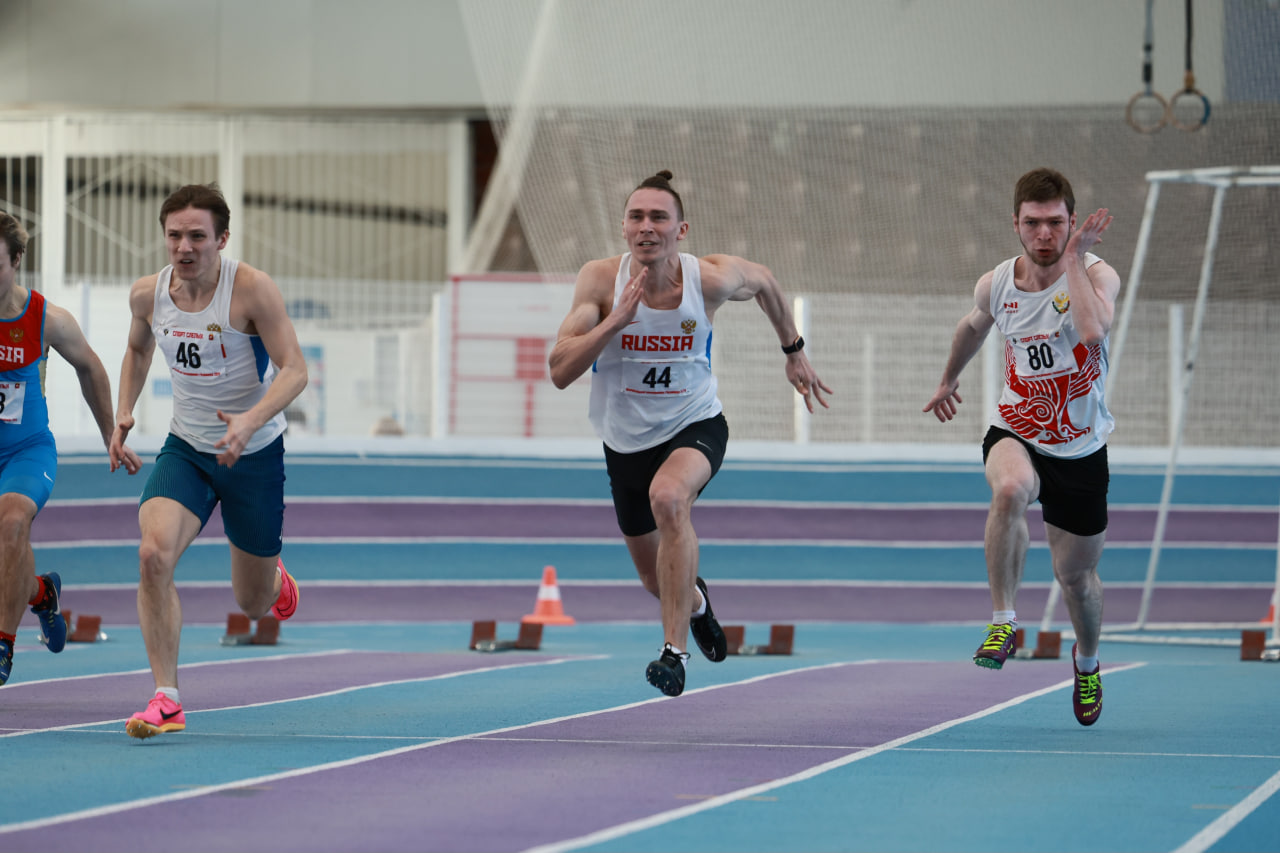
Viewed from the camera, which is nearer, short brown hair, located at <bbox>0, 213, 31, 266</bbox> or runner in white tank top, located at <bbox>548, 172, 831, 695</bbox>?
runner in white tank top, located at <bbox>548, 172, 831, 695</bbox>

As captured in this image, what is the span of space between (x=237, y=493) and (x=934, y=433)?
9.05 m

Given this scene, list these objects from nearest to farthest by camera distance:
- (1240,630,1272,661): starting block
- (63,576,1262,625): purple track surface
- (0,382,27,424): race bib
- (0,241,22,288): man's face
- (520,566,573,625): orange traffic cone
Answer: (0,241,22,288): man's face, (0,382,27,424): race bib, (1240,630,1272,661): starting block, (520,566,573,625): orange traffic cone, (63,576,1262,625): purple track surface

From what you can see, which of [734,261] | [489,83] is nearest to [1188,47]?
[489,83]

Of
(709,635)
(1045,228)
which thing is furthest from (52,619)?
(1045,228)

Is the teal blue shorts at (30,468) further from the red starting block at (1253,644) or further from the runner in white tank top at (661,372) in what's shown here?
the red starting block at (1253,644)

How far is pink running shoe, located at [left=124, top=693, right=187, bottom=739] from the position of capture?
5.40m

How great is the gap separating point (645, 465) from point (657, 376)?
336 millimetres

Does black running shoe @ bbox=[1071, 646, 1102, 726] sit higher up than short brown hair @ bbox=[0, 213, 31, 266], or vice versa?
short brown hair @ bbox=[0, 213, 31, 266]

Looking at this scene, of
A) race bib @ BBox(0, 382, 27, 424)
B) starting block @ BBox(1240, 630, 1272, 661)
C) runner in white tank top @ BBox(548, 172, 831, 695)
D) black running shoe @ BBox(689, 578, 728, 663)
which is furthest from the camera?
starting block @ BBox(1240, 630, 1272, 661)

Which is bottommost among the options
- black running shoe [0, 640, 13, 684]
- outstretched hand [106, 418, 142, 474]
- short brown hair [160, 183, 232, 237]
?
black running shoe [0, 640, 13, 684]

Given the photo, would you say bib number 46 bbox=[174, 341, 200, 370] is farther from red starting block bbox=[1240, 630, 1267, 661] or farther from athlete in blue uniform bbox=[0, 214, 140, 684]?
red starting block bbox=[1240, 630, 1267, 661]

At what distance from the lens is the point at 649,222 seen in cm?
619

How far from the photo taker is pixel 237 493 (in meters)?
6.22

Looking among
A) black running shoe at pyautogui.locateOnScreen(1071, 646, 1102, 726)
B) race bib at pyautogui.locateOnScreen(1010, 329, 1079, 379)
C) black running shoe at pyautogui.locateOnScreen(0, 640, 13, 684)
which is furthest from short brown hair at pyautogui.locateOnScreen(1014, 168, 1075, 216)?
black running shoe at pyautogui.locateOnScreen(0, 640, 13, 684)
